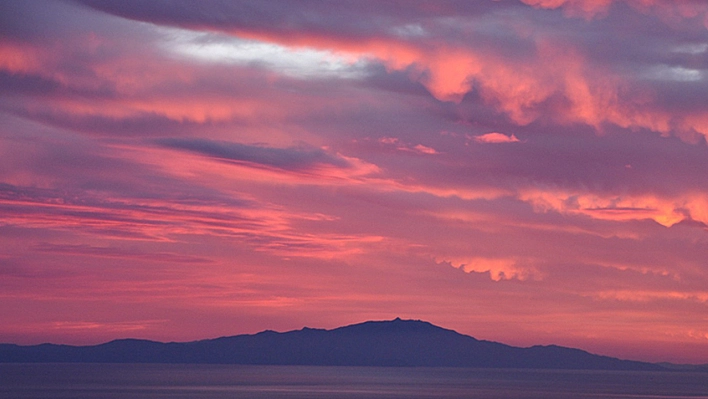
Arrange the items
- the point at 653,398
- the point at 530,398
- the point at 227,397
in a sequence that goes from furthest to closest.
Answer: the point at 653,398
the point at 530,398
the point at 227,397

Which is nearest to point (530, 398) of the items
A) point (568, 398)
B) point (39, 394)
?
point (568, 398)

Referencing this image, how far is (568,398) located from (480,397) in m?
17.5

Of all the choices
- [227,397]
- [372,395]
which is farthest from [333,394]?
[227,397]

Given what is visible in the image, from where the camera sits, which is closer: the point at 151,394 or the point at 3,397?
the point at 3,397

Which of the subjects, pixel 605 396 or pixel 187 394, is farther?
pixel 605 396

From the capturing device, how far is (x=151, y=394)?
540 ft

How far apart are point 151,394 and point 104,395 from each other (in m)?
9.10

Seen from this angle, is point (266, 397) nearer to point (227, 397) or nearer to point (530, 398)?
point (227, 397)

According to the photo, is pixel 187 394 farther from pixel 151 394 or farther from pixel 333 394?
pixel 333 394

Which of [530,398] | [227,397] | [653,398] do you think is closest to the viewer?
[227,397]

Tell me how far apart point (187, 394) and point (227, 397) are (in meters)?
13.4

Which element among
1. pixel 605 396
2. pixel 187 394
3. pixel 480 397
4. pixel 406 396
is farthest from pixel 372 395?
pixel 605 396

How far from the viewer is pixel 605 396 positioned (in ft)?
592

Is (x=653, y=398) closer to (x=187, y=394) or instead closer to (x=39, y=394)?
(x=187, y=394)
